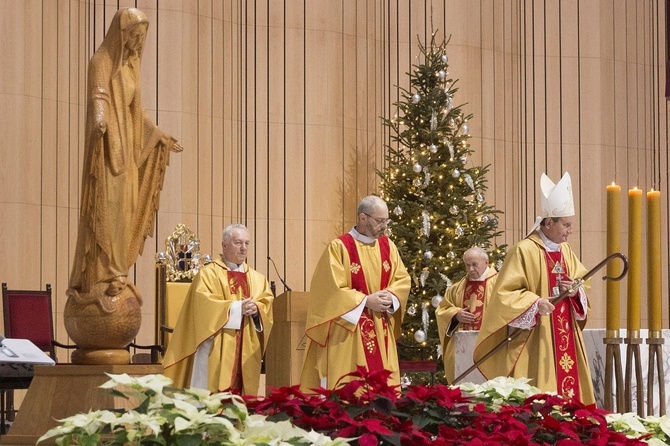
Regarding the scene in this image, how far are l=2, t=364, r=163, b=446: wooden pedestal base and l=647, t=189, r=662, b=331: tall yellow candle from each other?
2347mm

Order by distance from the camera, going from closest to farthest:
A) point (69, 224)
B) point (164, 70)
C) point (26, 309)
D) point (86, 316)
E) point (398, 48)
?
point (86, 316)
point (26, 309)
point (69, 224)
point (164, 70)
point (398, 48)

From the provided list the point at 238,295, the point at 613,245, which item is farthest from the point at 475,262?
the point at 613,245

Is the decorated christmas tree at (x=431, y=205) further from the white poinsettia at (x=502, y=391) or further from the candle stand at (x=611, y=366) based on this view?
the white poinsettia at (x=502, y=391)

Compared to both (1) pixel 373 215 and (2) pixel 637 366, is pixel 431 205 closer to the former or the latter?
(1) pixel 373 215

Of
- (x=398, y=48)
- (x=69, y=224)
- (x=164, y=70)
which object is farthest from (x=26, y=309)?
(x=398, y=48)

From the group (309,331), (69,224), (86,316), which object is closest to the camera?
(86,316)

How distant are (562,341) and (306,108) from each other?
5443mm

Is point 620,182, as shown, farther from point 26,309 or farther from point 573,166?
point 26,309

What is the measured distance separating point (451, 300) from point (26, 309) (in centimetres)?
311

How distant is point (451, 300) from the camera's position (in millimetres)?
8961

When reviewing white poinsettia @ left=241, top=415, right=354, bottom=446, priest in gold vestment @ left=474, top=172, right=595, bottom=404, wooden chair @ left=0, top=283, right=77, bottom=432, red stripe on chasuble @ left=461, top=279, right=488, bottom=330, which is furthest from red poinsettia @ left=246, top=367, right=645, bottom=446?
wooden chair @ left=0, top=283, right=77, bottom=432

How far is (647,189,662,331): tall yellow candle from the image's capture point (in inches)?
223

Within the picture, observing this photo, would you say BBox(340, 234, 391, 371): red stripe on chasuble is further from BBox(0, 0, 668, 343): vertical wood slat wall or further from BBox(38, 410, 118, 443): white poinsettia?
BBox(38, 410, 118, 443): white poinsettia

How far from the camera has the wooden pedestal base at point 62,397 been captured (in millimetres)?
5266
